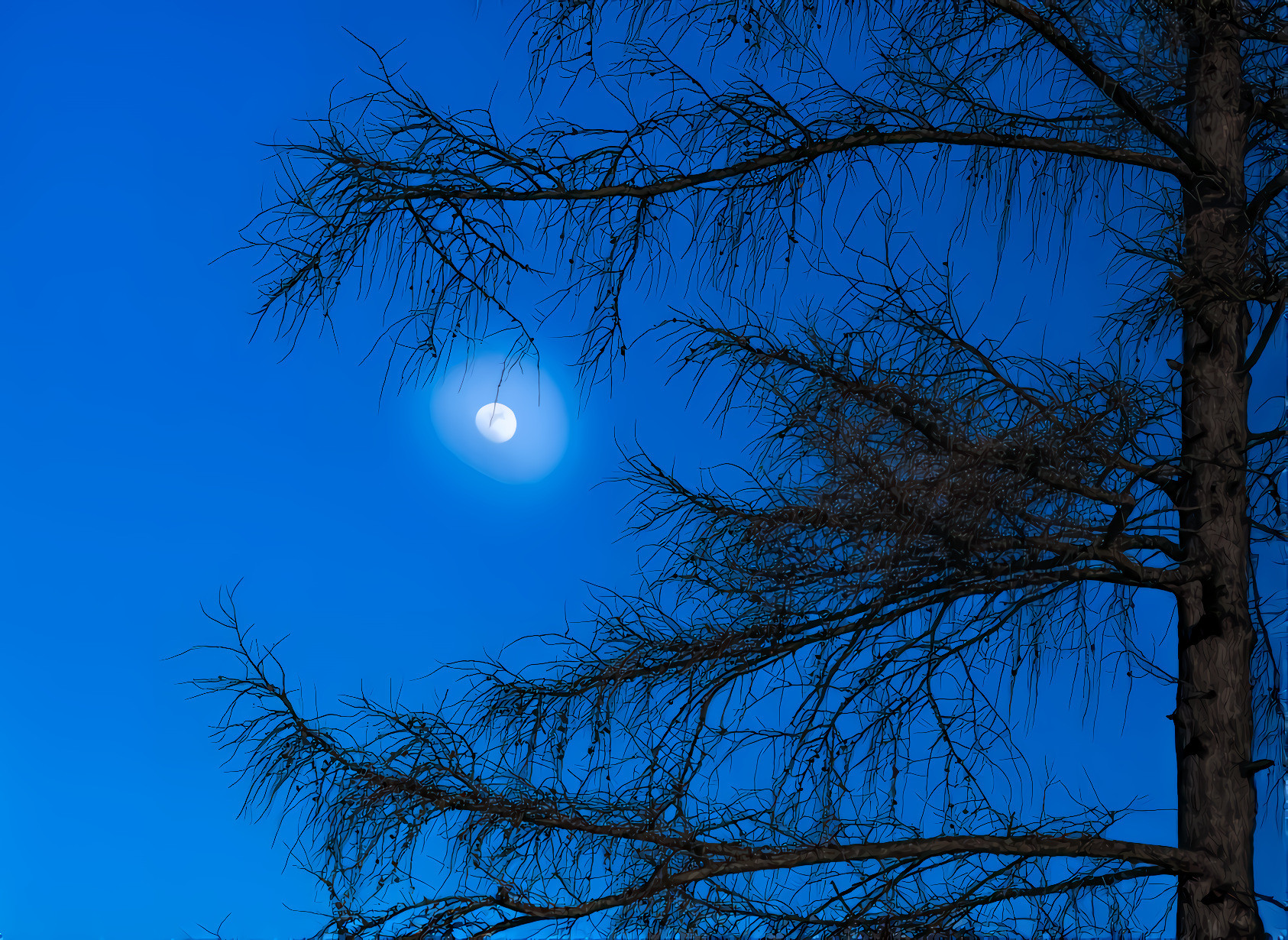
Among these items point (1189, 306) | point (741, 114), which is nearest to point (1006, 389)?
point (1189, 306)

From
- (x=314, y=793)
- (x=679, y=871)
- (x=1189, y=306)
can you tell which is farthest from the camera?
(x=1189, y=306)

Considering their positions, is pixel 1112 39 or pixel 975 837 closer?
pixel 975 837

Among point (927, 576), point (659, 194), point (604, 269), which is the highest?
point (659, 194)

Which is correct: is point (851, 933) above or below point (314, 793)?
below

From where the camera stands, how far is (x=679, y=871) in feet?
6.14

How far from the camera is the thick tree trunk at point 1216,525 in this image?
80.9 inches

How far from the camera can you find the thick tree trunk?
2055 millimetres

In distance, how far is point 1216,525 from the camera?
85.1 inches

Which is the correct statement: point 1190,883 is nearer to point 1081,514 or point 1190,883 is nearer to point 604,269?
point 1081,514

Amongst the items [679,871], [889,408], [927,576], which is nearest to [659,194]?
[889,408]

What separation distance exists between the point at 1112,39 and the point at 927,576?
1.30 meters

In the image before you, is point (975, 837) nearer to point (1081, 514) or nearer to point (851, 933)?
point (851, 933)

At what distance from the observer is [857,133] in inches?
87.3

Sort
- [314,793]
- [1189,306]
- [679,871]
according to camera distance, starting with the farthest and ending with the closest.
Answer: [1189,306] < [314,793] < [679,871]
